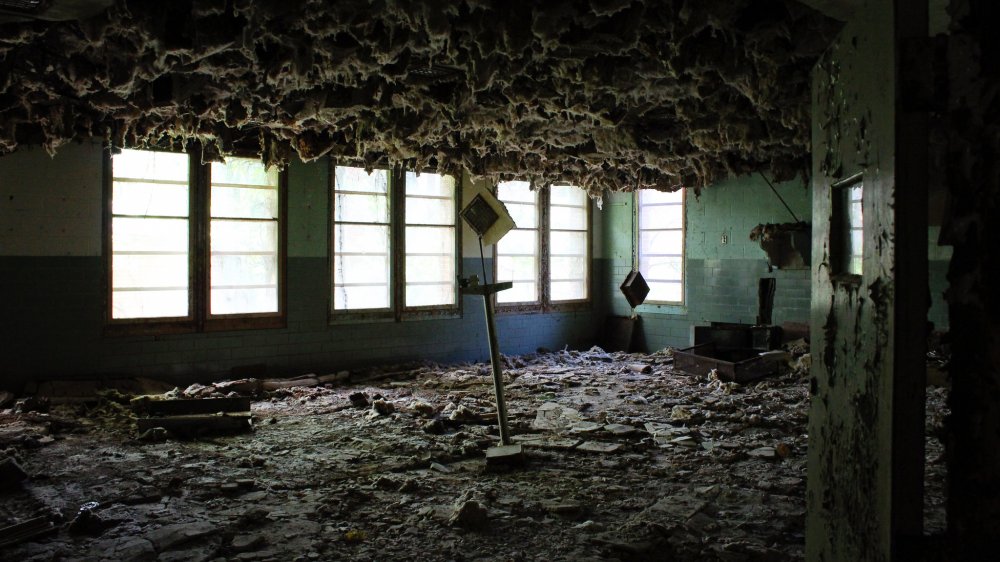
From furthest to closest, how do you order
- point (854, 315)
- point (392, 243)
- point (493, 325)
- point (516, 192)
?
point (516, 192)
point (392, 243)
point (493, 325)
point (854, 315)

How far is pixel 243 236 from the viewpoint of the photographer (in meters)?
8.64

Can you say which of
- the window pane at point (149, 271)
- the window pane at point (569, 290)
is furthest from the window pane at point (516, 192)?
the window pane at point (149, 271)

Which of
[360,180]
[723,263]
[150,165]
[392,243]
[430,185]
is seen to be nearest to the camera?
[150,165]

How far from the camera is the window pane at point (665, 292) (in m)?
11.6

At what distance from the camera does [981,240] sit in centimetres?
144

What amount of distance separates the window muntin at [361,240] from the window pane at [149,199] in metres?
1.95

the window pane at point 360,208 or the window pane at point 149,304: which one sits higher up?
the window pane at point 360,208

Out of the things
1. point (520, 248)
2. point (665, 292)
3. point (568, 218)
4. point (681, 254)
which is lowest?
point (665, 292)

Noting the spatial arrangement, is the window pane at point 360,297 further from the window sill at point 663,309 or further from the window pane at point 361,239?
the window sill at point 663,309

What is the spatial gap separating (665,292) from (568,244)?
6.07 feet

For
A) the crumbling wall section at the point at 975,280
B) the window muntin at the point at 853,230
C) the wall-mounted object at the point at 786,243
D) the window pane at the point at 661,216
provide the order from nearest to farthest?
the crumbling wall section at the point at 975,280
the window muntin at the point at 853,230
the wall-mounted object at the point at 786,243
the window pane at the point at 661,216

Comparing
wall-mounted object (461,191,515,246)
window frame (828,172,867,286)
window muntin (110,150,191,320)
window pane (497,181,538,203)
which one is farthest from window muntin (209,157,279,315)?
window frame (828,172,867,286)

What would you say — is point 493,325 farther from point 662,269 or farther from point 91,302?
point 662,269

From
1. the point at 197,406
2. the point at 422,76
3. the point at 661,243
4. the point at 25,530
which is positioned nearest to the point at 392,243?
the point at 197,406
